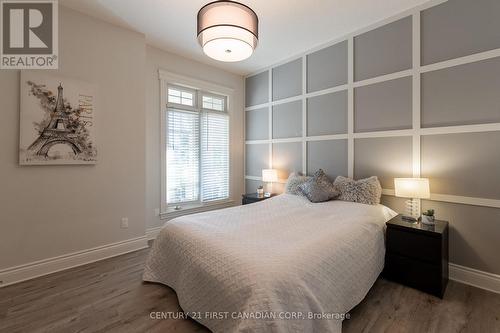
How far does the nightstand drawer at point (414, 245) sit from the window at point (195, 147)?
2856 millimetres

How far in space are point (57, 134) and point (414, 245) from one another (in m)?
3.80

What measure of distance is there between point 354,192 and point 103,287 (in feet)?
9.37

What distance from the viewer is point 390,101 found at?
2.77 m

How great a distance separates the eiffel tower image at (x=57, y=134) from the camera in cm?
243

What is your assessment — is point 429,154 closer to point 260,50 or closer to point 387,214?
point 387,214

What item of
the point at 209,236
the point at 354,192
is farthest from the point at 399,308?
the point at 209,236

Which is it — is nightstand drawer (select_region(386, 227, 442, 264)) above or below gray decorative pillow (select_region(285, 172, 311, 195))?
below

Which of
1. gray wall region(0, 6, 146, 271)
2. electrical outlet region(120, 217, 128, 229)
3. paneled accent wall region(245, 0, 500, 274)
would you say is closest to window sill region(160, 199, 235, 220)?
gray wall region(0, 6, 146, 271)

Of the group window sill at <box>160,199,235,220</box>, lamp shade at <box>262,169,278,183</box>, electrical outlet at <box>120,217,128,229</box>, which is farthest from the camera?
lamp shade at <box>262,169,278,183</box>

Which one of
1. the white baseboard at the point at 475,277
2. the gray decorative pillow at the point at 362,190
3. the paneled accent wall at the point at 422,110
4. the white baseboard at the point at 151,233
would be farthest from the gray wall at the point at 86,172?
the white baseboard at the point at 475,277

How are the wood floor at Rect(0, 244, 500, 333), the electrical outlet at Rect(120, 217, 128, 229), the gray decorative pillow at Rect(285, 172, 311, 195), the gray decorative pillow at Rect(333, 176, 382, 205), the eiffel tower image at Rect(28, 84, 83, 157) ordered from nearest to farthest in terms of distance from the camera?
the wood floor at Rect(0, 244, 500, 333), the eiffel tower image at Rect(28, 84, 83, 157), the gray decorative pillow at Rect(333, 176, 382, 205), the electrical outlet at Rect(120, 217, 128, 229), the gray decorative pillow at Rect(285, 172, 311, 195)

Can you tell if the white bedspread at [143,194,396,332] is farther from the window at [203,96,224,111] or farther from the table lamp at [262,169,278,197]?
the window at [203,96,224,111]

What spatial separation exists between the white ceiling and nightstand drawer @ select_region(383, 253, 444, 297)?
2.68 metres

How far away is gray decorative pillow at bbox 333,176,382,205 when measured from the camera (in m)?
2.70
